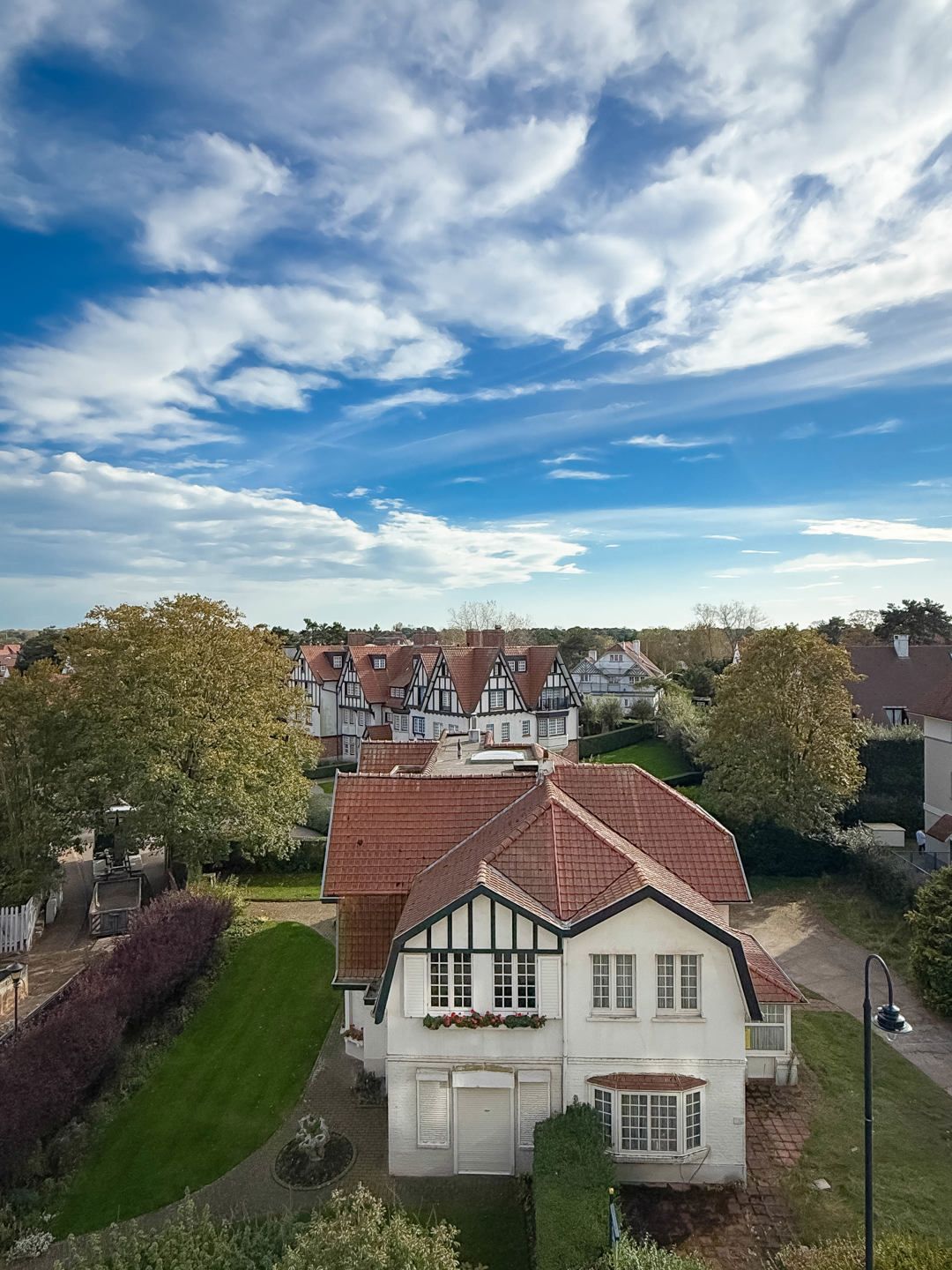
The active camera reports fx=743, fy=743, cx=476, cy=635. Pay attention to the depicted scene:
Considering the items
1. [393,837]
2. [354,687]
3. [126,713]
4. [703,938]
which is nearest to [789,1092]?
[703,938]

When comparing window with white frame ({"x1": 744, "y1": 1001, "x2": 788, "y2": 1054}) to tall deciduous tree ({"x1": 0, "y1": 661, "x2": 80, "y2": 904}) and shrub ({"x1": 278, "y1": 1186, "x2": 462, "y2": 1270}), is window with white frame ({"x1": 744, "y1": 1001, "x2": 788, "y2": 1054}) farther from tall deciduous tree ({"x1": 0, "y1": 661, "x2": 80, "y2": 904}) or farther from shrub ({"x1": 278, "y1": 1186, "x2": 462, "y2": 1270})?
tall deciduous tree ({"x1": 0, "y1": 661, "x2": 80, "y2": 904})

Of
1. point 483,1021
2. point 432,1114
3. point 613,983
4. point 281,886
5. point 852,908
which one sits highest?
point 613,983

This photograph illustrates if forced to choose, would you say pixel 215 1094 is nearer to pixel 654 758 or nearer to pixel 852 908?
pixel 852 908

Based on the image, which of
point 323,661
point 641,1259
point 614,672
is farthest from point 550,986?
point 614,672

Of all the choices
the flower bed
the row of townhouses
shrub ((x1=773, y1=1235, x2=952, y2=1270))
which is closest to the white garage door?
the flower bed

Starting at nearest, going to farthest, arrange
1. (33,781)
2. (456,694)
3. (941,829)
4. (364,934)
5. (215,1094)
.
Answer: (364,934), (215,1094), (33,781), (941,829), (456,694)

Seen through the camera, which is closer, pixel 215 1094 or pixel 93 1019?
pixel 93 1019
